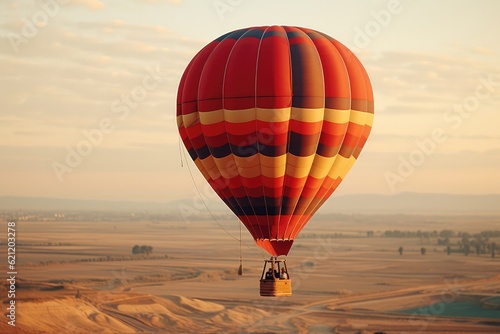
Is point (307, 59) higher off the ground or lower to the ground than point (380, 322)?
higher

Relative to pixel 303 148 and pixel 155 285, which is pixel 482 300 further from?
pixel 303 148

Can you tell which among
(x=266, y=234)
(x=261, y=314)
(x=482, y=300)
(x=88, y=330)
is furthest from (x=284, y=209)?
(x=482, y=300)

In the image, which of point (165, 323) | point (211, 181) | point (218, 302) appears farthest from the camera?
point (218, 302)

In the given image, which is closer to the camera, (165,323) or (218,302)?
(165,323)
